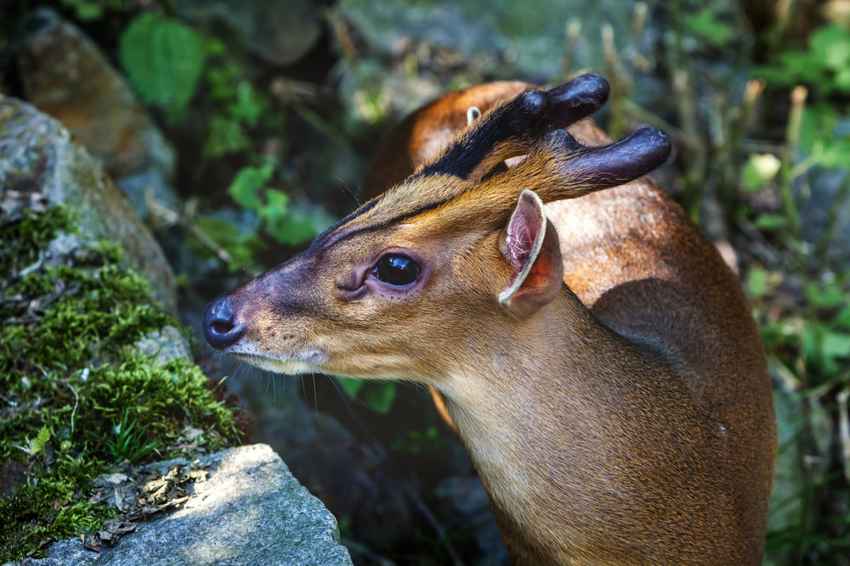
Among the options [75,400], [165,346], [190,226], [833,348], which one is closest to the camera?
[75,400]

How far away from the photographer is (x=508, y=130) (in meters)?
2.92

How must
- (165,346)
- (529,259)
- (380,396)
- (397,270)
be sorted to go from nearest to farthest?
(529,259) < (397,270) < (165,346) < (380,396)

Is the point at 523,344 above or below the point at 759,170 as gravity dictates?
above

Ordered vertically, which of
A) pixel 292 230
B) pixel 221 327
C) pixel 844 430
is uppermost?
pixel 221 327

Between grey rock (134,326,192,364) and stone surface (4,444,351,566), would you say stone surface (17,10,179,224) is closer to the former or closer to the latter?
grey rock (134,326,192,364)

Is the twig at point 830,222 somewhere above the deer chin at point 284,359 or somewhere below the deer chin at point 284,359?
below

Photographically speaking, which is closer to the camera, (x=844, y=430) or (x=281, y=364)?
(x=281, y=364)

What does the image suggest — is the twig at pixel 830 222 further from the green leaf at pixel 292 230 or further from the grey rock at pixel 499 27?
the green leaf at pixel 292 230

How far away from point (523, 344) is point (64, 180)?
8.86 ft

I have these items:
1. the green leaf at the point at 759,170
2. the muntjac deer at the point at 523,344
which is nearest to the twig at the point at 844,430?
the green leaf at the point at 759,170

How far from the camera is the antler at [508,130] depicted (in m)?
2.90

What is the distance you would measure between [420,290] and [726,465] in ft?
5.32

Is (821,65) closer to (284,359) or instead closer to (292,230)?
(292,230)

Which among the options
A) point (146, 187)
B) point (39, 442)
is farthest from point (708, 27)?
point (39, 442)
